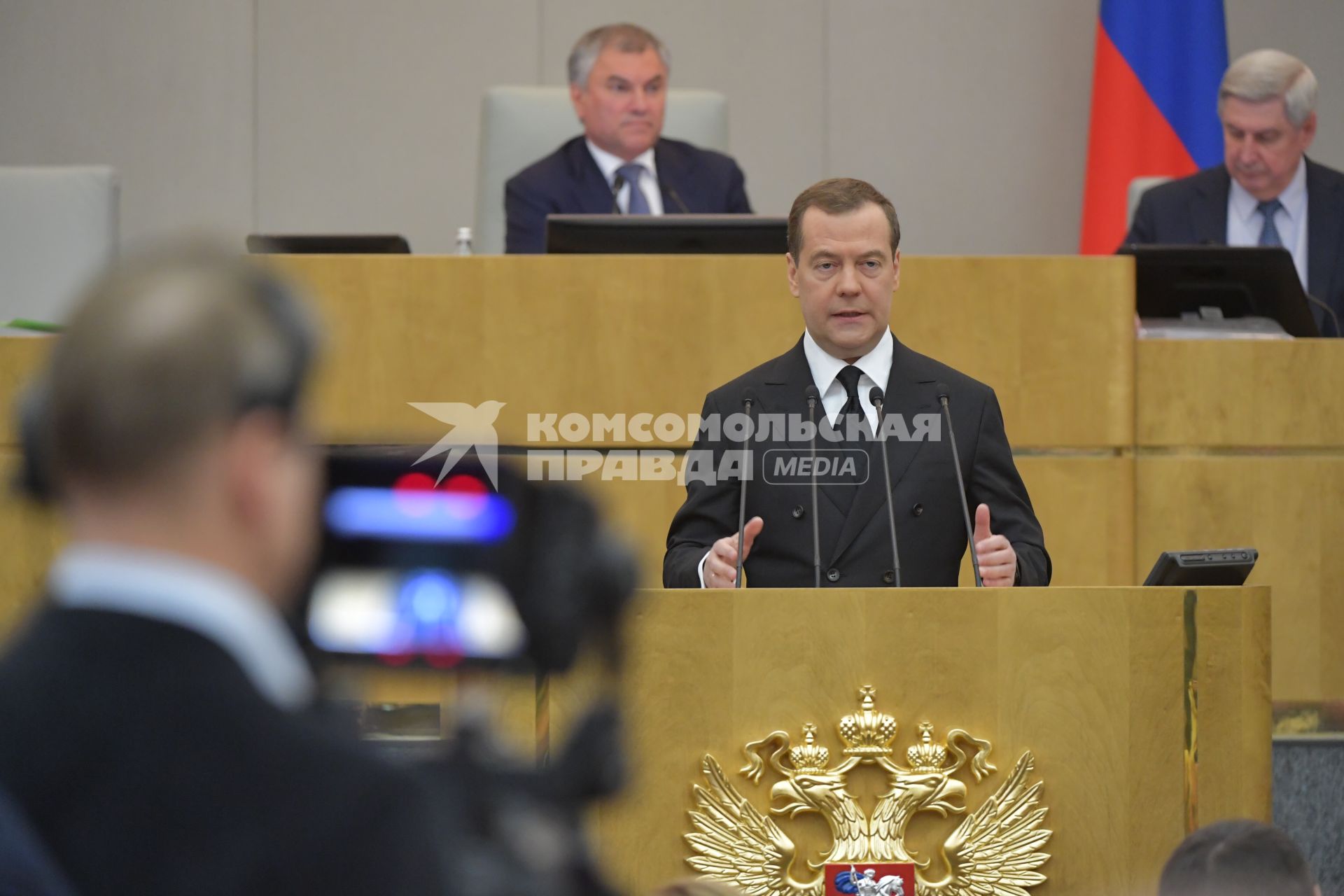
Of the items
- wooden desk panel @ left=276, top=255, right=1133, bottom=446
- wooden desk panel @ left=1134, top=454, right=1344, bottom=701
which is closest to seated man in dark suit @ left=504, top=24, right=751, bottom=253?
wooden desk panel @ left=276, top=255, right=1133, bottom=446

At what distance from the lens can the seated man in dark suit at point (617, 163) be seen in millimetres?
5043

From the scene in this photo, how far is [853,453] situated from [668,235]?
1.01 meters

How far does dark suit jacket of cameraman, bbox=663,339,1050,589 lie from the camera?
308 centimetres

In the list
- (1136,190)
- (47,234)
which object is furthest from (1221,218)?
(47,234)

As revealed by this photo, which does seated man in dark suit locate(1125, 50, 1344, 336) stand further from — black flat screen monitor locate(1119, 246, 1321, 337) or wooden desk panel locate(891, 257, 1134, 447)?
wooden desk panel locate(891, 257, 1134, 447)

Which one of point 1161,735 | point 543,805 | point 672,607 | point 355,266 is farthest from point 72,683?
point 355,266

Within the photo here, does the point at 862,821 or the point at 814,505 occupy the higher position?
the point at 814,505

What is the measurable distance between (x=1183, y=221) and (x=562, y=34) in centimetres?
291

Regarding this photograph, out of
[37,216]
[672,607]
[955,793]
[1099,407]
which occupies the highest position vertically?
[37,216]

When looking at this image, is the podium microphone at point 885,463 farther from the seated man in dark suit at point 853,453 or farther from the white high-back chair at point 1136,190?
the white high-back chair at point 1136,190

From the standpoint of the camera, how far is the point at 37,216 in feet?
16.4

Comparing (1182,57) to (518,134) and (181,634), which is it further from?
(181,634)

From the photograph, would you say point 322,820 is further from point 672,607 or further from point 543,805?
point 672,607

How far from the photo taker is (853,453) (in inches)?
124
